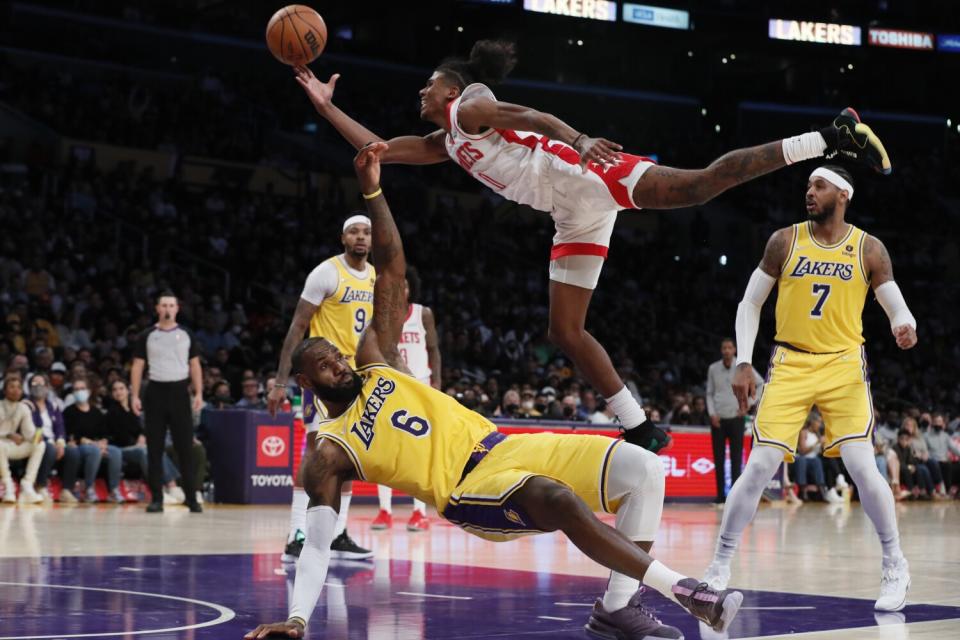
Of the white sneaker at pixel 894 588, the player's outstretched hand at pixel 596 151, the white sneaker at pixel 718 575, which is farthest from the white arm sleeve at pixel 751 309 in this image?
the player's outstretched hand at pixel 596 151

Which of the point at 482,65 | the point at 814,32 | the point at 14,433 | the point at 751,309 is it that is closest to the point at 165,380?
the point at 14,433

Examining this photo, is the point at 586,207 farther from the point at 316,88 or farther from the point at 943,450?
the point at 943,450

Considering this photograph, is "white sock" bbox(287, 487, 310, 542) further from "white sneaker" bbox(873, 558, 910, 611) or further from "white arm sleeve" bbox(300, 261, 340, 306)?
"white sneaker" bbox(873, 558, 910, 611)

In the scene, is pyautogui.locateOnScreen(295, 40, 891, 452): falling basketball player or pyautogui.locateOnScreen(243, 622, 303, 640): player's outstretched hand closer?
pyautogui.locateOnScreen(243, 622, 303, 640): player's outstretched hand

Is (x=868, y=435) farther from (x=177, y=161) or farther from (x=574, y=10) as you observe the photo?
(x=574, y=10)

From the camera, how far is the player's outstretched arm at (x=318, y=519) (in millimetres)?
5004

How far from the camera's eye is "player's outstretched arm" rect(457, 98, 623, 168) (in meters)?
5.48

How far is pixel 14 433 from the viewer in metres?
13.6

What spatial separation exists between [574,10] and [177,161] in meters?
9.73

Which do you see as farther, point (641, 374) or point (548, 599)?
point (641, 374)

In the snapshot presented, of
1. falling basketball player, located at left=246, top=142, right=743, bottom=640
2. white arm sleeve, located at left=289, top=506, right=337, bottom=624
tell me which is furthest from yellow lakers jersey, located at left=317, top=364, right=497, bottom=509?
white arm sleeve, located at left=289, top=506, right=337, bottom=624

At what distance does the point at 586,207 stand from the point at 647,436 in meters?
1.18

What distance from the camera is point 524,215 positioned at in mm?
30094

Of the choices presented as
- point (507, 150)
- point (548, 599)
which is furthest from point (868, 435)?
point (507, 150)
